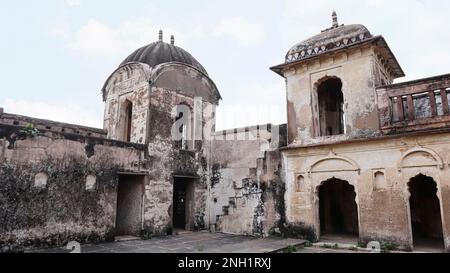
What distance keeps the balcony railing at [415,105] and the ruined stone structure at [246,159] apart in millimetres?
28

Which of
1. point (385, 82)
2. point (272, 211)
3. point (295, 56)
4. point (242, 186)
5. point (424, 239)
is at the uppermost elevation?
point (295, 56)

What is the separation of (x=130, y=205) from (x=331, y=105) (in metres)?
8.21

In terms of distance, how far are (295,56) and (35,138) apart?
8188mm

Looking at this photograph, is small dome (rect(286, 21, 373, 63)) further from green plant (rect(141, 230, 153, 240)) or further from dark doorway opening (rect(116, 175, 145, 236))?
green plant (rect(141, 230, 153, 240))

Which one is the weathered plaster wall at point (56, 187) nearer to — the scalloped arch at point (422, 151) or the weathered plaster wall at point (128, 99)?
the weathered plaster wall at point (128, 99)

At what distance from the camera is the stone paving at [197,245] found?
823 cm

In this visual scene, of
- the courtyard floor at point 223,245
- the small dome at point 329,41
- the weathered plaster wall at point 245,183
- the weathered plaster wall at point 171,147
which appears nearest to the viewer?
the courtyard floor at point 223,245

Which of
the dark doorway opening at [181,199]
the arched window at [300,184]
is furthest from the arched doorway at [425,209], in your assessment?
the dark doorway opening at [181,199]

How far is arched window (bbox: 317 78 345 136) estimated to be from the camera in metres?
11.8

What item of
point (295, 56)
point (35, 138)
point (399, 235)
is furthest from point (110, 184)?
point (399, 235)

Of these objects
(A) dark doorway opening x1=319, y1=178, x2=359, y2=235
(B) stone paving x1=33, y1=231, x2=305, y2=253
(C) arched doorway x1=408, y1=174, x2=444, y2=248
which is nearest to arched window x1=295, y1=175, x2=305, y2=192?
(B) stone paving x1=33, y1=231, x2=305, y2=253

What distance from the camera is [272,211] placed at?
410 inches

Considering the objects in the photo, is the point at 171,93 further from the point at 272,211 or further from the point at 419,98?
the point at 419,98

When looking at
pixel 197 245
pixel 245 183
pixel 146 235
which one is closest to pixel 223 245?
pixel 197 245
